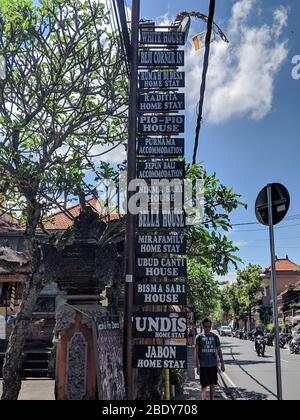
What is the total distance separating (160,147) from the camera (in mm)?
6289

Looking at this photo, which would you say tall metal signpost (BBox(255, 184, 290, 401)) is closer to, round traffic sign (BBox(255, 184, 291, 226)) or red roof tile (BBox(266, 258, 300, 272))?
round traffic sign (BBox(255, 184, 291, 226))

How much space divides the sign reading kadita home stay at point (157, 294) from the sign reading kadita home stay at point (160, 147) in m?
1.92

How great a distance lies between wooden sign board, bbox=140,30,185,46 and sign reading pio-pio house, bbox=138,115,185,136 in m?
1.45

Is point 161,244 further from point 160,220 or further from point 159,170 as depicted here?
point 159,170

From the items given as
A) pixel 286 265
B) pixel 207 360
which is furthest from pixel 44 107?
pixel 286 265

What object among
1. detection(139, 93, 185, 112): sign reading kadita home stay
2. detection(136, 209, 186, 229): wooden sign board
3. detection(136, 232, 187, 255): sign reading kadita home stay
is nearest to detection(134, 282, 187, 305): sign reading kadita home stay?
detection(136, 232, 187, 255): sign reading kadita home stay

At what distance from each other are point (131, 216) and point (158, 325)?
1.47 meters

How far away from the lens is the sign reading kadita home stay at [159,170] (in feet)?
20.2

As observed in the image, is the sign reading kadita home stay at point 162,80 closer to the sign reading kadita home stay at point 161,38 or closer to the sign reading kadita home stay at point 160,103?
the sign reading kadita home stay at point 160,103

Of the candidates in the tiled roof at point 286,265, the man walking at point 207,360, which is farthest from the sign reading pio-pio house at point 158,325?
the tiled roof at point 286,265

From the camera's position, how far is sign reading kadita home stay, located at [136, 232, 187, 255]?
19.1 ft

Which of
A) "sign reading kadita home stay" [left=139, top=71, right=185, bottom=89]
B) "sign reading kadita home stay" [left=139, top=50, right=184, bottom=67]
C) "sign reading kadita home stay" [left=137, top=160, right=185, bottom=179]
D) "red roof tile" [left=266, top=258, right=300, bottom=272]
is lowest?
"sign reading kadita home stay" [left=137, top=160, right=185, bottom=179]

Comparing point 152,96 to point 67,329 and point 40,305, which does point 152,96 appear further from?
point 40,305

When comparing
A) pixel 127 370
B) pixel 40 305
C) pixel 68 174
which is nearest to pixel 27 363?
pixel 40 305
